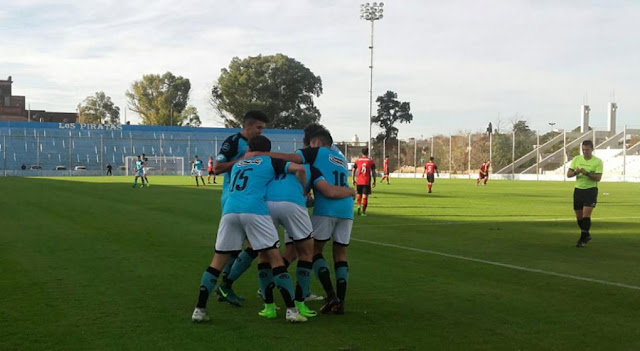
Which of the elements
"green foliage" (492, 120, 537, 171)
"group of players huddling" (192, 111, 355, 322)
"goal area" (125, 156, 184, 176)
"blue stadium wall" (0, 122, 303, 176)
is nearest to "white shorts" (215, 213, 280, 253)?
"group of players huddling" (192, 111, 355, 322)

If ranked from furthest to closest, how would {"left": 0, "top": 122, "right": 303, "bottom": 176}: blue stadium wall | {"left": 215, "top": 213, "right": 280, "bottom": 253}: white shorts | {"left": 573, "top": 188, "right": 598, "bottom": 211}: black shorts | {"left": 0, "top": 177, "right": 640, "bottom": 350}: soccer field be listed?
1. {"left": 0, "top": 122, "right": 303, "bottom": 176}: blue stadium wall
2. {"left": 573, "top": 188, "right": 598, "bottom": 211}: black shorts
3. {"left": 215, "top": 213, "right": 280, "bottom": 253}: white shorts
4. {"left": 0, "top": 177, "right": 640, "bottom": 350}: soccer field

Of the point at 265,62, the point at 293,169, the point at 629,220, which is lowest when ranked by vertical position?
the point at 629,220

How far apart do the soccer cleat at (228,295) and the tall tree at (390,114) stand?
9523cm

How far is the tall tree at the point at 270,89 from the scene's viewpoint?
99.9 meters

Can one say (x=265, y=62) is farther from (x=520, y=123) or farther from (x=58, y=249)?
(x=58, y=249)

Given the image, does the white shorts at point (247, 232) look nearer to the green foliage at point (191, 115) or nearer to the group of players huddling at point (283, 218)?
the group of players huddling at point (283, 218)

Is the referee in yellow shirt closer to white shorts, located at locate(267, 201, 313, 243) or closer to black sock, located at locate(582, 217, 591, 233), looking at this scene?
black sock, located at locate(582, 217, 591, 233)

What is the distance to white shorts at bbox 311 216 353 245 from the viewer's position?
7289mm

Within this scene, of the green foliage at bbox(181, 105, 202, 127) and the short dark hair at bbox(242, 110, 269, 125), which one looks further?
the green foliage at bbox(181, 105, 202, 127)

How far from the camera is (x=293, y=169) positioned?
6762mm

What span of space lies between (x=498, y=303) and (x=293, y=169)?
110 inches

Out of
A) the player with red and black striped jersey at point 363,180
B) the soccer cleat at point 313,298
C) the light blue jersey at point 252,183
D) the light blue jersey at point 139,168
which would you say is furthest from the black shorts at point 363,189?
the light blue jersey at point 139,168

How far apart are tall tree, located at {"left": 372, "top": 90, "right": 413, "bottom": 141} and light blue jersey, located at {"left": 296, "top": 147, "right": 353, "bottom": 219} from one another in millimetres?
95389

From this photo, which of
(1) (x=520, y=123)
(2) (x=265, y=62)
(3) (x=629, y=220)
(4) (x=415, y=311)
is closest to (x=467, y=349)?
(4) (x=415, y=311)
